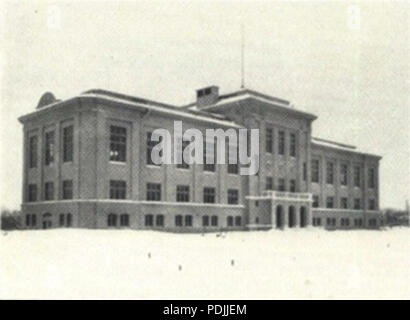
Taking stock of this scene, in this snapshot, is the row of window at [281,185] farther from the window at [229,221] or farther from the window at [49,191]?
the window at [49,191]

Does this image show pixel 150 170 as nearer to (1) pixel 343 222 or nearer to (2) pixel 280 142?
(2) pixel 280 142

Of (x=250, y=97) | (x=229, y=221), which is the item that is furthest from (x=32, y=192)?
(x=250, y=97)

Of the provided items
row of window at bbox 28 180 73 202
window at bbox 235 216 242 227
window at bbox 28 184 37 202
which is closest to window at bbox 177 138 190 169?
window at bbox 235 216 242 227

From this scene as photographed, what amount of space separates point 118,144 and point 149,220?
7.87 m

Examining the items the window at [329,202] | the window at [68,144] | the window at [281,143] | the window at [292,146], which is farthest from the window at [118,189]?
the window at [329,202]

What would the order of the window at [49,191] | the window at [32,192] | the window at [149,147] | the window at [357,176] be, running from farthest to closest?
1. the window at [357,176]
2. the window at [32,192]
3. the window at [149,147]
4. the window at [49,191]

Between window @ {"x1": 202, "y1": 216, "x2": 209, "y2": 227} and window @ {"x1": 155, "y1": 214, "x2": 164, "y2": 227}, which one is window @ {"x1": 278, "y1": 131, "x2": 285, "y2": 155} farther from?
window @ {"x1": 155, "y1": 214, "x2": 164, "y2": 227}

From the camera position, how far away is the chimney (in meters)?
63.3

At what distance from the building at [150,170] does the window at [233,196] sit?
0.12 meters

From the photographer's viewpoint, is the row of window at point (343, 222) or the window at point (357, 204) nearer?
the row of window at point (343, 222)

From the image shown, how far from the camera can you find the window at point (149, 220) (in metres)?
46.9

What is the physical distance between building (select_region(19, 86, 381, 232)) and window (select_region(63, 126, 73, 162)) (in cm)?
10

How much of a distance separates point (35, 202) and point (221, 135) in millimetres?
20752
